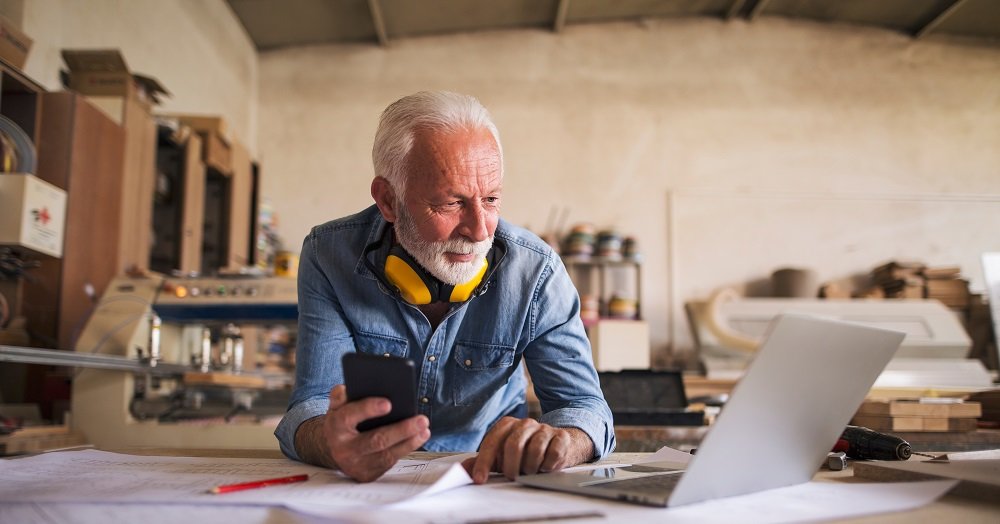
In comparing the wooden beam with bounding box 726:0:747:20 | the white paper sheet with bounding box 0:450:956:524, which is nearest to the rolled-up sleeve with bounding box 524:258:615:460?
the white paper sheet with bounding box 0:450:956:524

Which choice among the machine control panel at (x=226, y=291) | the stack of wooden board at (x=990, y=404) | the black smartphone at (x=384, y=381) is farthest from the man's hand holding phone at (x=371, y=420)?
the stack of wooden board at (x=990, y=404)

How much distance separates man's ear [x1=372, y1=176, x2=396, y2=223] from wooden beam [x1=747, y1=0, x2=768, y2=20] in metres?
5.32

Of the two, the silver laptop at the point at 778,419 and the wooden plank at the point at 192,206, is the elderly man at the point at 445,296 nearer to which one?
the silver laptop at the point at 778,419

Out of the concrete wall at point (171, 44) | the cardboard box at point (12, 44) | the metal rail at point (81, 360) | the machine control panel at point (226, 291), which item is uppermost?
the concrete wall at point (171, 44)

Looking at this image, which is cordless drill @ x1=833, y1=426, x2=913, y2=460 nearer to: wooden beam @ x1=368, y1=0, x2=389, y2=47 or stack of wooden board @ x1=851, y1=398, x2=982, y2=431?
stack of wooden board @ x1=851, y1=398, x2=982, y2=431

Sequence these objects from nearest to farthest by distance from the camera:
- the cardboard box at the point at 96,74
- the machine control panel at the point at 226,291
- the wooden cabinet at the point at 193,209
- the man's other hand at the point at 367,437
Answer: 1. the man's other hand at the point at 367,437
2. the machine control panel at the point at 226,291
3. the cardboard box at the point at 96,74
4. the wooden cabinet at the point at 193,209

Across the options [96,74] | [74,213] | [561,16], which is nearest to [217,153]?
[96,74]

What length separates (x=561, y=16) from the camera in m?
5.96

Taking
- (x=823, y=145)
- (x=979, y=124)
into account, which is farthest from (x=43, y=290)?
(x=979, y=124)

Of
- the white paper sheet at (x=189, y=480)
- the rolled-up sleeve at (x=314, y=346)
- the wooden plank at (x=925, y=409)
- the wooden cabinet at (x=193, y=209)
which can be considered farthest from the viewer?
the wooden cabinet at (x=193, y=209)

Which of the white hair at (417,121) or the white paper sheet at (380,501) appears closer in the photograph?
the white paper sheet at (380,501)

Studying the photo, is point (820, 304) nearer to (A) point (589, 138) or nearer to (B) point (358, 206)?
(A) point (589, 138)

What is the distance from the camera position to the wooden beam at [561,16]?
581cm

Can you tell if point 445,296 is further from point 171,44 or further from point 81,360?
point 171,44
